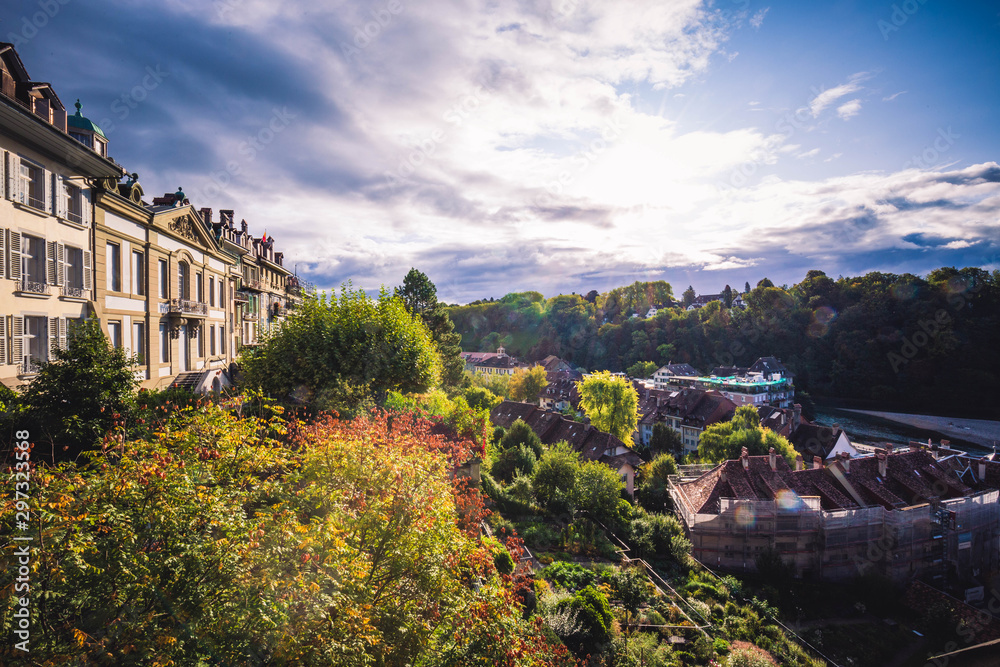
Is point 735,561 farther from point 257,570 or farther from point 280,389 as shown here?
point 257,570

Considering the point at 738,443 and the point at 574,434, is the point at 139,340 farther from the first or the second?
the point at 738,443

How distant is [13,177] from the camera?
1217 cm

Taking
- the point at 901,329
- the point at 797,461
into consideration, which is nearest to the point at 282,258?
the point at 797,461

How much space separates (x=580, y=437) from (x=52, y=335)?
37797mm

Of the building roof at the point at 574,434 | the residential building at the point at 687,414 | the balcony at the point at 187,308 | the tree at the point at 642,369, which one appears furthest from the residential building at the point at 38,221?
the tree at the point at 642,369

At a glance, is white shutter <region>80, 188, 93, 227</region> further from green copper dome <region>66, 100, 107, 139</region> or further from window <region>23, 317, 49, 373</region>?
window <region>23, 317, 49, 373</region>

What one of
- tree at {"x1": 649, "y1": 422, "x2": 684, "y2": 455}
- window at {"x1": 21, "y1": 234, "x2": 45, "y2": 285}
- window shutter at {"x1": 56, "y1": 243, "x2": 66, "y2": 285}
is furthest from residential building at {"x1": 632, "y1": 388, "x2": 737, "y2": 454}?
window at {"x1": 21, "y1": 234, "x2": 45, "y2": 285}

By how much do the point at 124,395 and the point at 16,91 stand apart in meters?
9.66

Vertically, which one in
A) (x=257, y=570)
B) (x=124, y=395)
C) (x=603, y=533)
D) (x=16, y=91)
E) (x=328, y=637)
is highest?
(x=16, y=91)

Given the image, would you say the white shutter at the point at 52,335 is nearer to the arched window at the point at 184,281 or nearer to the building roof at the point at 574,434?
the arched window at the point at 184,281

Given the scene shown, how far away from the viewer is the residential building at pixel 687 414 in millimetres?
59219

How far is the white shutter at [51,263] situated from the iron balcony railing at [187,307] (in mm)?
6683

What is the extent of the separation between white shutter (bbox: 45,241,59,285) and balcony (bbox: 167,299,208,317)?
6683mm

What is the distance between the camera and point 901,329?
95.3m
